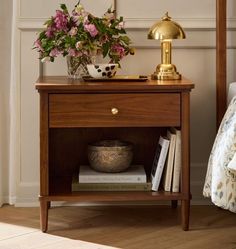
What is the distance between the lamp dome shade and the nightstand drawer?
0.27 m

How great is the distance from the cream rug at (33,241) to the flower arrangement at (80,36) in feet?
2.09

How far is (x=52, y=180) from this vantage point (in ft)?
7.87

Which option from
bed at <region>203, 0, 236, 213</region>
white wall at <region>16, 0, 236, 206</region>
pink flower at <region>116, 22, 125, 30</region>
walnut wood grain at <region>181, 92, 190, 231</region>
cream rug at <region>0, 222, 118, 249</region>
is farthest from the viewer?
white wall at <region>16, 0, 236, 206</region>

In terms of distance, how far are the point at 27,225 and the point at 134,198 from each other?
410mm

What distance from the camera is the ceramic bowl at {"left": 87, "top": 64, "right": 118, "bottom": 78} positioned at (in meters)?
2.23

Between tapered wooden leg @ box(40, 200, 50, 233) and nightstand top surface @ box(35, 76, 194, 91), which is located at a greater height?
nightstand top surface @ box(35, 76, 194, 91)

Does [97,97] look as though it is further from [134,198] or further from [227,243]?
[227,243]

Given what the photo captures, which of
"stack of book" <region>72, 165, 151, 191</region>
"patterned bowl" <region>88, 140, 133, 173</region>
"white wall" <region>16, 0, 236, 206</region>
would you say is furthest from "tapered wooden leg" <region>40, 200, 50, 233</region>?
"white wall" <region>16, 0, 236, 206</region>

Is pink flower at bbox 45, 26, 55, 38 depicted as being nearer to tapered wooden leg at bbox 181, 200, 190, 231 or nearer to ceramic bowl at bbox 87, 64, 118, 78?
ceramic bowl at bbox 87, 64, 118, 78

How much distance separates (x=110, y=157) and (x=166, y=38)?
1.58 ft

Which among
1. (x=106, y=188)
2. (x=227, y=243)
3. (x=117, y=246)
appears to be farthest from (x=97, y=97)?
(x=227, y=243)

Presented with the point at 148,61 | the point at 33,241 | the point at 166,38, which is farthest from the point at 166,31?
the point at 33,241

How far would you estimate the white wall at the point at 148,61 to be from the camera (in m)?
2.49

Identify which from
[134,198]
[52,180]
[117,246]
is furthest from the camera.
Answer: [52,180]
